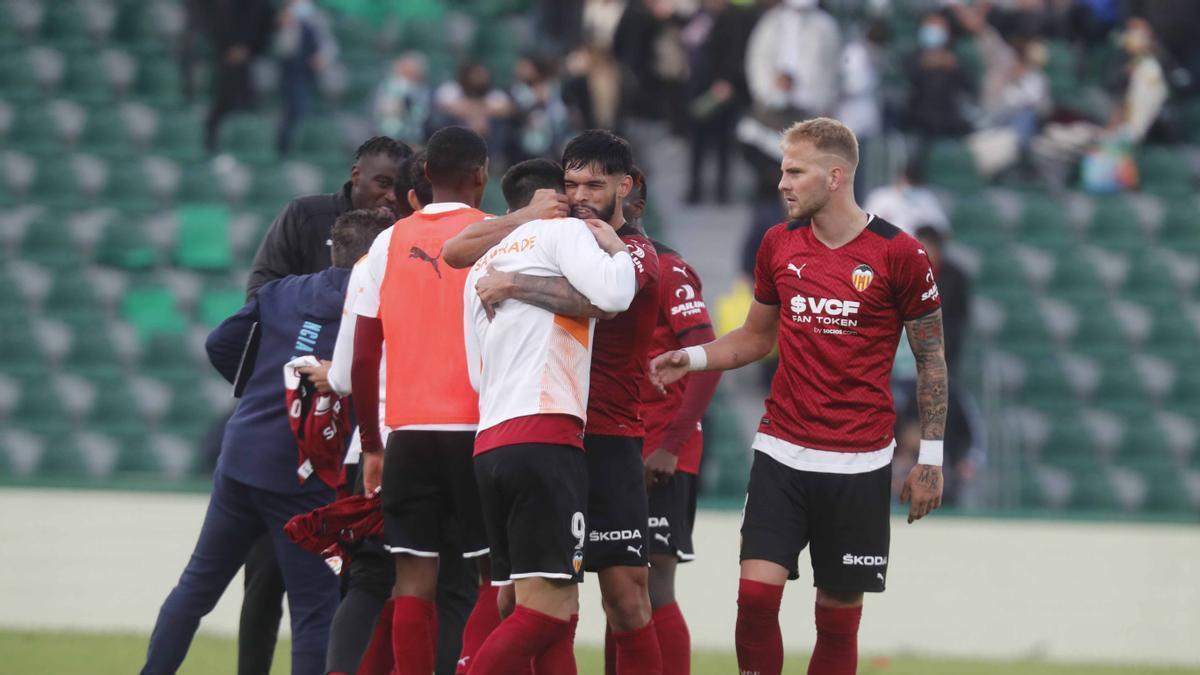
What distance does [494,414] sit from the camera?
5855 millimetres

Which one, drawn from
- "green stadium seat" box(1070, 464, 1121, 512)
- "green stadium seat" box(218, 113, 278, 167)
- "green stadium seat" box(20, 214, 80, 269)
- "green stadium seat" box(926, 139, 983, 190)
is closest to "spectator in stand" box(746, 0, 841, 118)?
"green stadium seat" box(926, 139, 983, 190)

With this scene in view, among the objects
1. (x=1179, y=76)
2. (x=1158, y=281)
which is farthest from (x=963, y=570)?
(x=1179, y=76)

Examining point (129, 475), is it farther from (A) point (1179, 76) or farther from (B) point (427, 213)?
(A) point (1179, 76)

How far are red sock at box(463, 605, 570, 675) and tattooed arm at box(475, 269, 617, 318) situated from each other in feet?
3.29

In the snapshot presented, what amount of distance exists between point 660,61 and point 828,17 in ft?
5.28

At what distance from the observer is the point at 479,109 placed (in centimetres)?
1484

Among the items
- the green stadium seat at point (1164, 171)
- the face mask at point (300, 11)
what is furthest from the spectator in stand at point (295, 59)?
the green stadium seat at point (1164, 171)

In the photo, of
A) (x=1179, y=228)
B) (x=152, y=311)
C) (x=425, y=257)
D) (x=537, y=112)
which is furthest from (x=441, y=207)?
(x=1179, y=228)

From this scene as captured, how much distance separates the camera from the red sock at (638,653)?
6246 mm

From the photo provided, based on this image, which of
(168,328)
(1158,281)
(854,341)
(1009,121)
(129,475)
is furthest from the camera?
(1009,121)

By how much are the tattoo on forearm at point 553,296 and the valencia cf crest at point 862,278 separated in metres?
1.03

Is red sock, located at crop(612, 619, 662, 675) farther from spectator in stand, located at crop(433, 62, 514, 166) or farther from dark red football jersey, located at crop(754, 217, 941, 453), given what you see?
spectator in stand, located at crop(433, 62, 514, 166)

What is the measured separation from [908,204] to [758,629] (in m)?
8.22

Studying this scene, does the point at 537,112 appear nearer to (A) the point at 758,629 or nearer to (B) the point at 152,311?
(B) the point at 152,311
